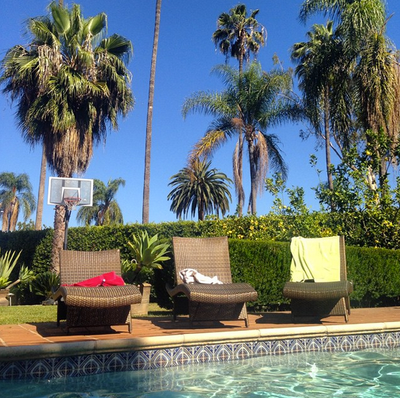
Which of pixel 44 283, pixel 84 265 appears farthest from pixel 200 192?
pixel 84 265

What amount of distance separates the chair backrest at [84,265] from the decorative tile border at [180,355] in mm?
1511

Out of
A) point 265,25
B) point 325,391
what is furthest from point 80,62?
point 265,25

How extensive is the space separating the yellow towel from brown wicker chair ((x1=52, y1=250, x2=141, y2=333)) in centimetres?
271

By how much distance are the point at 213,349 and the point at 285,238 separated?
5631 mm

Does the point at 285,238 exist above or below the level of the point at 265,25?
below

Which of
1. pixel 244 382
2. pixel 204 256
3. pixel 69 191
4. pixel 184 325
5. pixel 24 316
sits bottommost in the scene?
pixel 244 382

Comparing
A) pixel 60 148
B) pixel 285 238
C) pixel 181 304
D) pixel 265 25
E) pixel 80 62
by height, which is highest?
pixel 265 25

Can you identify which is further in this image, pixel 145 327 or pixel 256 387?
pixel 145 327

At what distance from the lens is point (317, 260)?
22.5ft

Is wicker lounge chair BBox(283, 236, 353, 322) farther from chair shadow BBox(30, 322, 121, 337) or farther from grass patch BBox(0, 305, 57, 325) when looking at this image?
grass patch BBox(0, 305, 57, 325)

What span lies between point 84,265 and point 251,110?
1569 cm

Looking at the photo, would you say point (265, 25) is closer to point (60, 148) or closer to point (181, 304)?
point (60, 148)

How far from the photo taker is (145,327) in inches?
227

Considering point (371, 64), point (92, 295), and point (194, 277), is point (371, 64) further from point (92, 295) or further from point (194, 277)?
point (92, 295)
